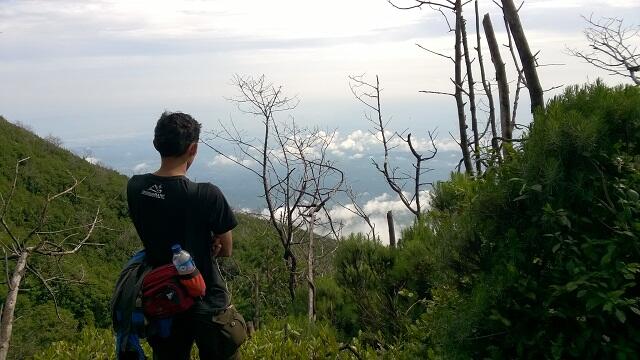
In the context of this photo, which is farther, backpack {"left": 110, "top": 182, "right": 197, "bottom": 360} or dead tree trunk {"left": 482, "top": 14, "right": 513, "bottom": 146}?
dead tree trunk {"left": 482, "top": 14, "right": 513, "bottom": 146}

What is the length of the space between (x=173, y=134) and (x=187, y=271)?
0.69m

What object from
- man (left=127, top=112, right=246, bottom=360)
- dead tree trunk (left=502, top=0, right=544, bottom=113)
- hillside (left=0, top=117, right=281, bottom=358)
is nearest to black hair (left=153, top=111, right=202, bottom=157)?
man (left=127, top=112, right=246, bottom=360)

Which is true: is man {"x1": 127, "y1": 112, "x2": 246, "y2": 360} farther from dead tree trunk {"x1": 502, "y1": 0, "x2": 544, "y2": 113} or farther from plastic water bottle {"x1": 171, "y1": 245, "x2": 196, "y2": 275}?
dead tree trunk {"x1": 502, "y1": 0, "x2": 544, "y2": 113}

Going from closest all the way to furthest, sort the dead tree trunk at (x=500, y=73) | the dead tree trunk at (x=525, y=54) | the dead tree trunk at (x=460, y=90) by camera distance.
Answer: the dead tree trunk at (x=525, y=54)
the dead tree trunk at (x=500, y=73)
the dead tree trunk at (x=460, y=90)

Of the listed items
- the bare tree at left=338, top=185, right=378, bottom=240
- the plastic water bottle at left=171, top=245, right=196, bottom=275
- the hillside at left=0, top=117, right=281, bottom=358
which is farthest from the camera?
the hillside at left=0, top=117, right=281, bottom=358

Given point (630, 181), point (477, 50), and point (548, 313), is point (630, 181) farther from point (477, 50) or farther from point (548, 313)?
point (477, 50)

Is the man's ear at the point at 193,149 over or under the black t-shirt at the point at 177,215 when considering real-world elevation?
over

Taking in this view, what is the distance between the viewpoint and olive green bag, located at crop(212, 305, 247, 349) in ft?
9.83

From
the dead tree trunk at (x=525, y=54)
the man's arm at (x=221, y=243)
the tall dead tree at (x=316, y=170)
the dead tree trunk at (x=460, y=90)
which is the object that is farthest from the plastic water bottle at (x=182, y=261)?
the tall dead tree at (x=316, y=170)

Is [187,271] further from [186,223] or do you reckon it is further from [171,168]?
[171,168]

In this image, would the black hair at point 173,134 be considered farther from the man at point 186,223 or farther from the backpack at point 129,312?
the backpack at point 129,312

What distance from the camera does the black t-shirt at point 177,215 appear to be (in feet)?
9.36

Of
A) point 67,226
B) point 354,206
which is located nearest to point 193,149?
point 354,206

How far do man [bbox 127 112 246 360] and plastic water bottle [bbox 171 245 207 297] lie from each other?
107 millimetres
